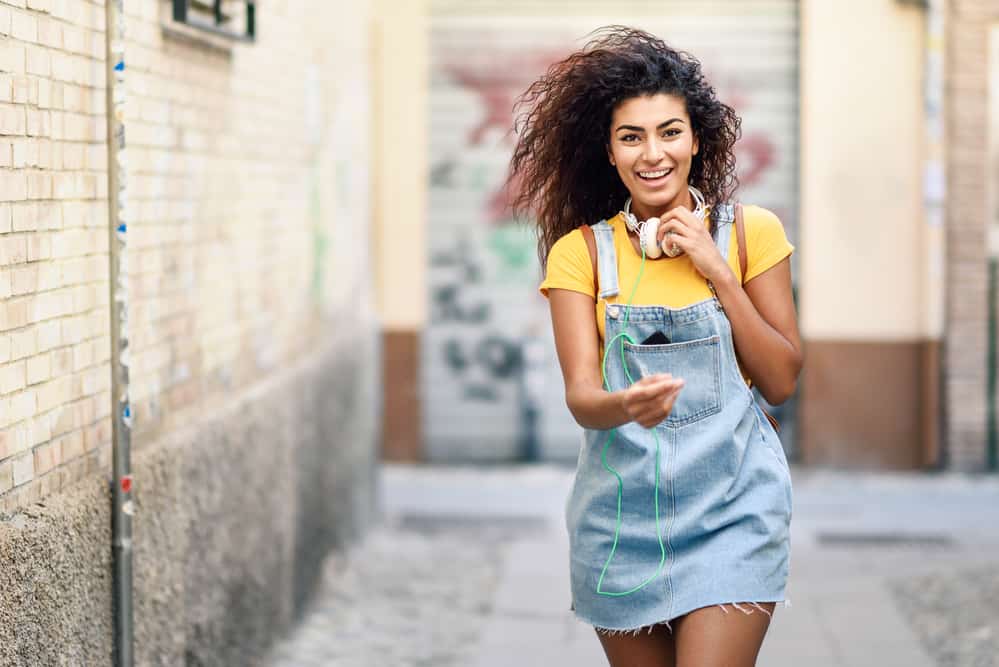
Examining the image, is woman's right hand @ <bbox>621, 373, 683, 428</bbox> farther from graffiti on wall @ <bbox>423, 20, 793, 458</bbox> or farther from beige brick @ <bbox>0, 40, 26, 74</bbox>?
graffiti on wall @ <bbox>423, 20, 793, 458</bbox>

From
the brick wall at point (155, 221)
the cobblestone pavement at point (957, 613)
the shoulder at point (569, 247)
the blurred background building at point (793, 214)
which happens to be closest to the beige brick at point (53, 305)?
the brick wall at point (155, 221)

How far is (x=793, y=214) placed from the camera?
38.5 feet

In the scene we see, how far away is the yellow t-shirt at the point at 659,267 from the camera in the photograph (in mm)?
3477

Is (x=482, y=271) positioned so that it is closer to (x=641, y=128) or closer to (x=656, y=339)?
(x=641, y=128)

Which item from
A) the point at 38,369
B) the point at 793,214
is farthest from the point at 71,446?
the point at 793,214

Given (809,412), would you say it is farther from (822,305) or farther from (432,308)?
(432,308)

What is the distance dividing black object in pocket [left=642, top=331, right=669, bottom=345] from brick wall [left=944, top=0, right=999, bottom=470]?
8258mm

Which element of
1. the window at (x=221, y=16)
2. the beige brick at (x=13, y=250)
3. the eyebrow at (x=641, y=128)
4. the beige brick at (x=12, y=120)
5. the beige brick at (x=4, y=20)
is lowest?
the beige brick at (x=13, y=250)

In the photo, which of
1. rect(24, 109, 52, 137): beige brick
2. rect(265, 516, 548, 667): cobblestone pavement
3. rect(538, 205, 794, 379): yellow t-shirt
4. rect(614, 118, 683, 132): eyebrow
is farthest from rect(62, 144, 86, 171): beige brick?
rect(265, 516, 548, 667): cobblestone pavement

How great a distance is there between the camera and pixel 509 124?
38.3 feet

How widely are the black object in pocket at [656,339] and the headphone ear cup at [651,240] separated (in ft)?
0.55

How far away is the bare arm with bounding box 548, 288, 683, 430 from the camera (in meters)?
3.07

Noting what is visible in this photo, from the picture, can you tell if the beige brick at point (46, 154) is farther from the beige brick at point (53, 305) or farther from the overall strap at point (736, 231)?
the overall strap at point (736, 231)

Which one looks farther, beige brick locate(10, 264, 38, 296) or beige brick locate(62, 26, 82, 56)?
beige brick locate(62, 26, 82, 56)
